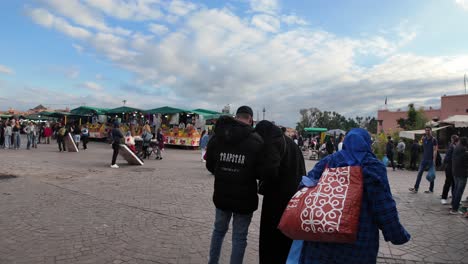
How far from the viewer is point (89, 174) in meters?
10.3

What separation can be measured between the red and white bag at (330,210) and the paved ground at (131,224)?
2.02 meters

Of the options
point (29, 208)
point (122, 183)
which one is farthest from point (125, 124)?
point (29, 208)

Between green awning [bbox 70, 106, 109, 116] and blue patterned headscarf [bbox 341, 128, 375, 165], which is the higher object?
green awning [bbox 70, 106, 109, 116]

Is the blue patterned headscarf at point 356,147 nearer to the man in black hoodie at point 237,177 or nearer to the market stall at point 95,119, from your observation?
the man in black hoodie at point 237,177

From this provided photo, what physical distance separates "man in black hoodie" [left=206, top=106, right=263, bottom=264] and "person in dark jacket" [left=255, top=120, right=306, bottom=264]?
12 cm

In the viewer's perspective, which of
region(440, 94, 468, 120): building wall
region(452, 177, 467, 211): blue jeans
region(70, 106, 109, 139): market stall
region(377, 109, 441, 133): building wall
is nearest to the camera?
region(452, 177, 467, 211): blue jeans

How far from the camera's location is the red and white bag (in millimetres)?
2084

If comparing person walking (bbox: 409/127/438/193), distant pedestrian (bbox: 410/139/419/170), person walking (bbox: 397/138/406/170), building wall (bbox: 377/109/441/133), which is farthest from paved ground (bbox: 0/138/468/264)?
building wall (bbox: 377/109/441/133)

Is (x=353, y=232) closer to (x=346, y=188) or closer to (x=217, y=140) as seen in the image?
(x=346, y=188)

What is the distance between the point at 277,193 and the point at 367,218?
3.15 feet

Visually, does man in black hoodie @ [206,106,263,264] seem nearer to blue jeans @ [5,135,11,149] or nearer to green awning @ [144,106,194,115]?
blue jeans @ [5,135,11,149]

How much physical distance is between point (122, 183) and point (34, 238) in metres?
4.48

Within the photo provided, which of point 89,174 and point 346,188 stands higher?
point 346,188

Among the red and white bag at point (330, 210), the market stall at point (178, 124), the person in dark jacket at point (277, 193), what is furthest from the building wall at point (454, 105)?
the red and white bag at point (330, 210)
